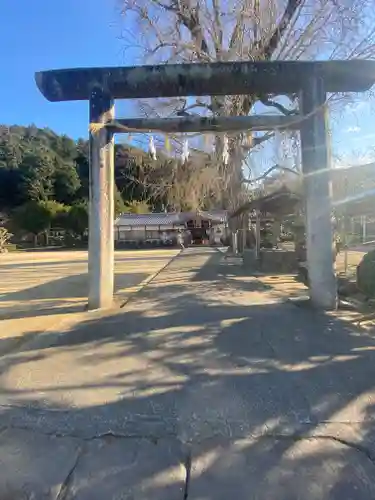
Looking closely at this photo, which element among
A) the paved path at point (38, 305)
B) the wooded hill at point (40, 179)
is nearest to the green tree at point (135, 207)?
the wooded hill at point (40, 179)

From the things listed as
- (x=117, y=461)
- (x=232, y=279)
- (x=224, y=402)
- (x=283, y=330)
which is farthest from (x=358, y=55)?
(x=117, y=461)

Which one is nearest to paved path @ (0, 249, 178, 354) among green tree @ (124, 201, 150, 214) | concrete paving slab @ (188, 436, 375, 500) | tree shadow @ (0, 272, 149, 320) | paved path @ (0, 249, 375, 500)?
tree shadow @ (0, 272, 149, 320)

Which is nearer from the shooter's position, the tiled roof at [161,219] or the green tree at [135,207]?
the tiled roof at [161,219]

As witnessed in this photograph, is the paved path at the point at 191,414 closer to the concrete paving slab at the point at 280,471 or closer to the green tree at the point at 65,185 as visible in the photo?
the concrete paving slab at the point at 280,471

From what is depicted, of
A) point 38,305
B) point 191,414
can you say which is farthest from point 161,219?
point 191,414

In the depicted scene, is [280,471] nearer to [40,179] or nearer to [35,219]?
[35,219]

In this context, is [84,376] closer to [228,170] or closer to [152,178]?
[228,170]

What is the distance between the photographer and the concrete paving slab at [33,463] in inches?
97.3

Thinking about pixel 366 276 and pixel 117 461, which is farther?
pixel 366 276

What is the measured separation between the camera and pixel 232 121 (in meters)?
7.57

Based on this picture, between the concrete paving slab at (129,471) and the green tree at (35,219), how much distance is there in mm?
48196

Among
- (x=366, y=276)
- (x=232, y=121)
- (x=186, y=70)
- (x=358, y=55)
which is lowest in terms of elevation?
(x=366, y=276)

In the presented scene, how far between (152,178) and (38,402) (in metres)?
19.8

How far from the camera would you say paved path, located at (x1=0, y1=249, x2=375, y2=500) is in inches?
99.5
